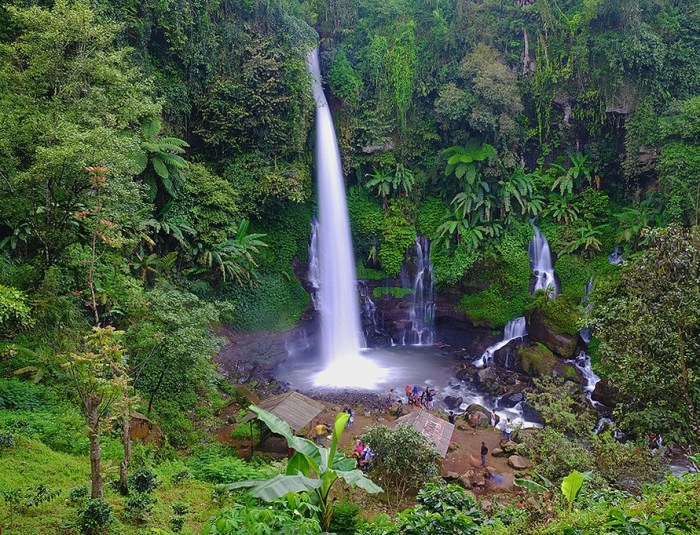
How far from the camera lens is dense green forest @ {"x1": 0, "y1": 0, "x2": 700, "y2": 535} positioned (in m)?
7.00

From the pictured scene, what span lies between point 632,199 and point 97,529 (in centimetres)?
2266

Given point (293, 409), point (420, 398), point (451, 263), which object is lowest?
point (420, 398)

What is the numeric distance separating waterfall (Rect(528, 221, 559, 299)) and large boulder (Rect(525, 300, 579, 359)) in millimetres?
1906

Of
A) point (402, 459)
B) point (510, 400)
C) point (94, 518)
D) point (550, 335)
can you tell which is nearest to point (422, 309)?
point (550, 335)

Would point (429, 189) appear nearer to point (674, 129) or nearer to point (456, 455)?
point (674, 129)

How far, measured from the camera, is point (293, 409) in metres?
13.0

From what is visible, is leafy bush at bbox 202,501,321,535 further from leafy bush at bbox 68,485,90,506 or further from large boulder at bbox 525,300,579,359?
large boulder at bbox 525,300,579,359

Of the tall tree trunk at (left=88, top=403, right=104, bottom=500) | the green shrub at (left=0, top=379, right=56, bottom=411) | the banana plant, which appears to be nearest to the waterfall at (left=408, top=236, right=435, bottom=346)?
the green shrub at (left=0, top=379, right=56, bottom=411)

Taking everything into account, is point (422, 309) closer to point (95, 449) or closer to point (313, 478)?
point (313, 478)

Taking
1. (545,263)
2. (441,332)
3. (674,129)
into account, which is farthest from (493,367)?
(674,129)

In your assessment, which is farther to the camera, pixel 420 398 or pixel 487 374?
pixel 487 374

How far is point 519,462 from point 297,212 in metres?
13.7

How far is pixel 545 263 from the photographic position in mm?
21781

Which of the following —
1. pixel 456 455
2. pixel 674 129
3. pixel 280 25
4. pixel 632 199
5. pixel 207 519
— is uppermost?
pixel 280 25
